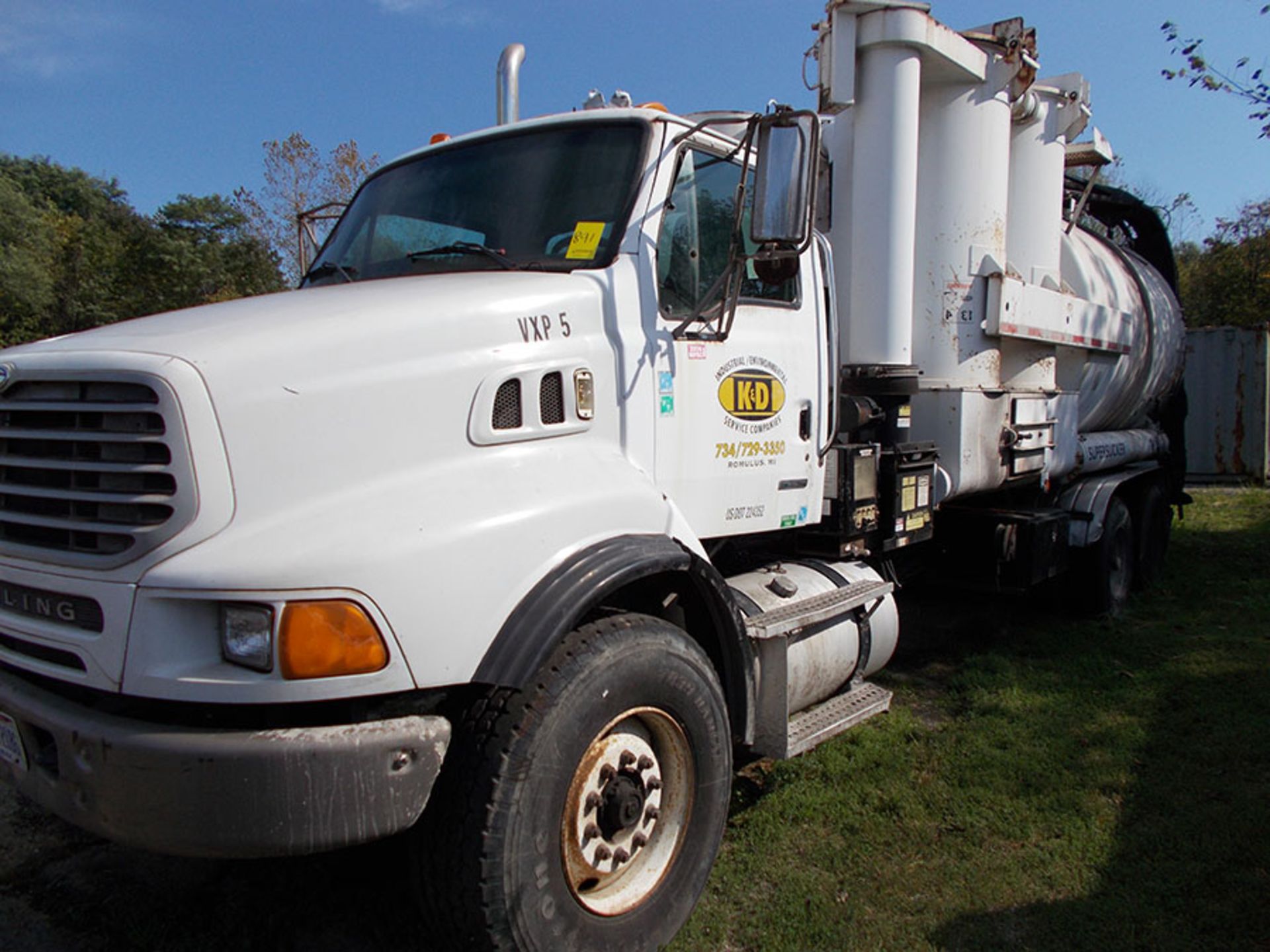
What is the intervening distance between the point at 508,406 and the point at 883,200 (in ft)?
9.77

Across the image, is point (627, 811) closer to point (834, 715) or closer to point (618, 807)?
point (618, 807)

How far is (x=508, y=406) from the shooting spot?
9.05 ft

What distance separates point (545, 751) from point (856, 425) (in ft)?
8.64

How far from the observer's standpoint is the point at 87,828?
231 centimetres

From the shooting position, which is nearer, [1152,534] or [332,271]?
Answer: [332,271]

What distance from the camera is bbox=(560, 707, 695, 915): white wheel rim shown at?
8.98ft

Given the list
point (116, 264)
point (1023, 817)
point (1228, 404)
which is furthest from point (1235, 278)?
point (116, 264)

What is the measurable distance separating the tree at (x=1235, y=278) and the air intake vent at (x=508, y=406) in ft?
81.7

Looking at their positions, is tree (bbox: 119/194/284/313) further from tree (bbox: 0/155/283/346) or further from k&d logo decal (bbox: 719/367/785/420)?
k&d logo decal (bbox: 719/367/785/420)

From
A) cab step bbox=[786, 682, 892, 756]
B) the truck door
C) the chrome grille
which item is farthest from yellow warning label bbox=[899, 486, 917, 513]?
the chrome grille

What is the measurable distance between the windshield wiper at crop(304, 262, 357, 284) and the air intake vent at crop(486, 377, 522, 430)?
112 cm

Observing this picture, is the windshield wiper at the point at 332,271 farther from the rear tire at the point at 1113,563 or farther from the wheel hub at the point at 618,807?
the rear tire at the point at 1113,563

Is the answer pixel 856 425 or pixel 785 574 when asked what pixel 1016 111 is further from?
pixel 785 574

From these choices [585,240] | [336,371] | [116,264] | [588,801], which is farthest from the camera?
[116,264]
